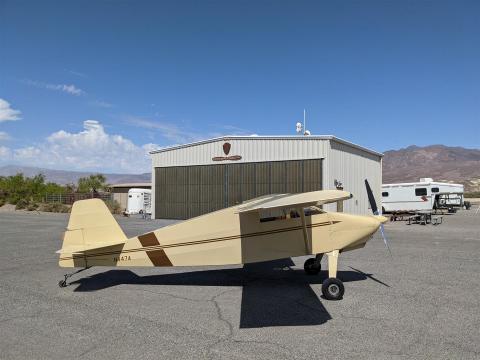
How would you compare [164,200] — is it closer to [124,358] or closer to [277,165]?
[277,165]

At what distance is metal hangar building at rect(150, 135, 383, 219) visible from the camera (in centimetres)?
2717

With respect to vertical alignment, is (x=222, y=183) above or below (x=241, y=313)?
above

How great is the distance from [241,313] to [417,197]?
37.6 metres

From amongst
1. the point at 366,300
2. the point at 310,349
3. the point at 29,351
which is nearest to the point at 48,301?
the point at 29,351

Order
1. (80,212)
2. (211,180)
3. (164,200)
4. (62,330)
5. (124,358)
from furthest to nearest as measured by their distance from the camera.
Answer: (164,200)
(211,180)
(80,212)
(62,330)
(124,358)

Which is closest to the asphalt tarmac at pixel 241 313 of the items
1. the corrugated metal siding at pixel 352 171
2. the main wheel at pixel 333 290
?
the main wheel at pixel 333 290

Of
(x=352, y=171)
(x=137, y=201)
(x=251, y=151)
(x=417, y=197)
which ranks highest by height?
(x=251, y=151)

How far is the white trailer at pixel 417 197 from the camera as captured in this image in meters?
39.6

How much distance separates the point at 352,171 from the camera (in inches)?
1182

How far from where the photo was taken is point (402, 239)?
20.0m

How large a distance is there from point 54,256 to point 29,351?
32.6ft

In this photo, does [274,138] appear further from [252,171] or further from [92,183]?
[92,183]

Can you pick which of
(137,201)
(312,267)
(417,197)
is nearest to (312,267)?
(312,267)

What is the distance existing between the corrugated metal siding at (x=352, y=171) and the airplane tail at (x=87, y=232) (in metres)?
19.1
